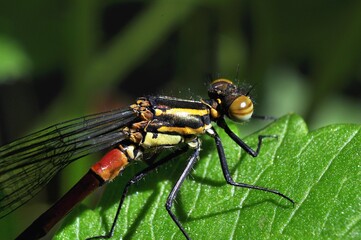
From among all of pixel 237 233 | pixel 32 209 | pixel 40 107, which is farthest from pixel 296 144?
pixel 40 107

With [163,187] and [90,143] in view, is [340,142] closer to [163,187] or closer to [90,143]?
[163,187]

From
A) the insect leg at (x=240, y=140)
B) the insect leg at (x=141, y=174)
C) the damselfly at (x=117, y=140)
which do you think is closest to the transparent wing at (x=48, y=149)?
the damselfly at (x=117, y=140)

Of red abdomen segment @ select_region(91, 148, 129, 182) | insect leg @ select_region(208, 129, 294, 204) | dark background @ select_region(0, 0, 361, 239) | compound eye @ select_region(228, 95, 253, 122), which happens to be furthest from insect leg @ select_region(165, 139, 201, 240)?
dark background @ select_region(0, 0, 361, 239)

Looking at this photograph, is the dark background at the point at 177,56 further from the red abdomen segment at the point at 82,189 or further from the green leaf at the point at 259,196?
the green leaf at the point at 259,196

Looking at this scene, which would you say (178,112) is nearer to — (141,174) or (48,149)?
(141,174)

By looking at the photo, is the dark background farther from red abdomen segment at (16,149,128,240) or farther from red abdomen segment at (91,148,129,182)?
red abdomen segment at (91,148,129,182)
